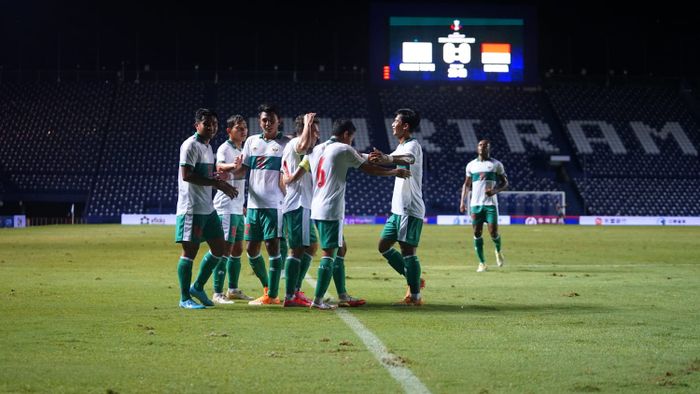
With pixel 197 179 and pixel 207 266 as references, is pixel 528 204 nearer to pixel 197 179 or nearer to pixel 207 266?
pixel 207 266

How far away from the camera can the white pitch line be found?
6.58 metres

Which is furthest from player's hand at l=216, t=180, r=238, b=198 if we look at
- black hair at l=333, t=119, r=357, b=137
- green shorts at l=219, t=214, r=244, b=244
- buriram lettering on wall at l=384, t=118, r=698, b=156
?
buriram lettering on wall at l=384, t=118, r=698, b=156

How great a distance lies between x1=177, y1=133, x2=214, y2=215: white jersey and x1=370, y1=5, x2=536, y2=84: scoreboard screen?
153 feet

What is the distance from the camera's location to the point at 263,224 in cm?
1231

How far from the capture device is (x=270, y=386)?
6602 mm

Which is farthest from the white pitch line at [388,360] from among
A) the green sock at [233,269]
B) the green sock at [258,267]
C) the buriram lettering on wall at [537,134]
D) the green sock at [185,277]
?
the buriram lettering on wall at [537,134]

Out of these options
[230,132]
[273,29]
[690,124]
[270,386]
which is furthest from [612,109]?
[270,386]

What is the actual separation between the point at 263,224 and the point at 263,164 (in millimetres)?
781

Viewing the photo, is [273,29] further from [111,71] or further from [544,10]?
[544,10]

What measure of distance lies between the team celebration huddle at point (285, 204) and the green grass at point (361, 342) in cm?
55

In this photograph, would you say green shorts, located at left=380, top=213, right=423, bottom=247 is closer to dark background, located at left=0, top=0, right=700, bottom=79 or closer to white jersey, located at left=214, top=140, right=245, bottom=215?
white jersey, located at left=214, top=140, right=245, bottom=215

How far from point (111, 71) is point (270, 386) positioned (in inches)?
2544

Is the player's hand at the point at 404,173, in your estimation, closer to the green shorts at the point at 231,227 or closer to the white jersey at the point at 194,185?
the white jersey at the point at 194,185

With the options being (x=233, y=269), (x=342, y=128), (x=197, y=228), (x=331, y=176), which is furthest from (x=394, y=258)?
(x=197, y=228)
